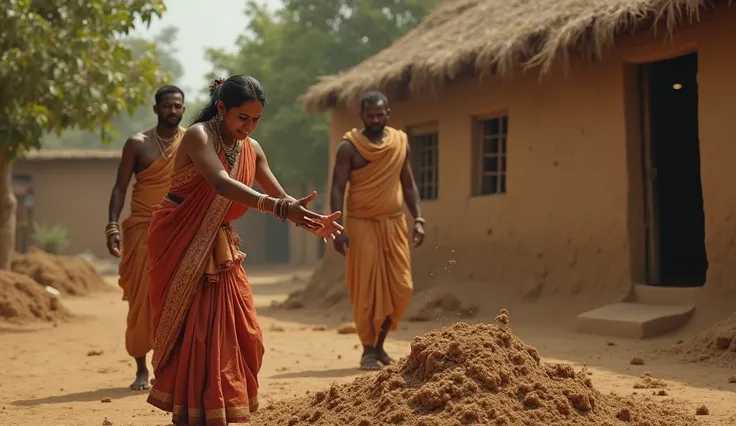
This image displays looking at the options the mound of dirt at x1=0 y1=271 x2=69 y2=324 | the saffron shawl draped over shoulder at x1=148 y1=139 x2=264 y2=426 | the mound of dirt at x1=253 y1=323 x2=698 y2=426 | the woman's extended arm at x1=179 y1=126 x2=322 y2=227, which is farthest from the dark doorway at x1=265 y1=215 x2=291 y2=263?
the woman's extended arm at x1=179 y1=126 x2=322 y2=227

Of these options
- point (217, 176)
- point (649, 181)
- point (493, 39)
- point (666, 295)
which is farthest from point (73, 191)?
point (217, 176)

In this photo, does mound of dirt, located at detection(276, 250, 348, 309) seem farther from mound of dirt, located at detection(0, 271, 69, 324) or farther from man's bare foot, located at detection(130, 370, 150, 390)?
man's bare foot, located at detection(130, 370, 150, 390)

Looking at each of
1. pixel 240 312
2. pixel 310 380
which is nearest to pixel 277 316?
pixel 310 380

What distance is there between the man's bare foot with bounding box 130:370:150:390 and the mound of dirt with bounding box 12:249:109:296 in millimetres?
9756

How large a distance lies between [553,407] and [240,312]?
1.45 metres

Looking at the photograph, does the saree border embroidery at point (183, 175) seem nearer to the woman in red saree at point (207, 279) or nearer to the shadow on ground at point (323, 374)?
the woman in red saree at point (207, 279)

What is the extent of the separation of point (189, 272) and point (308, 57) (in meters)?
21.6

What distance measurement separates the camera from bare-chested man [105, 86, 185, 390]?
21.0ft

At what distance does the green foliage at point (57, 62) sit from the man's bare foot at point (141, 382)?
4.70 m

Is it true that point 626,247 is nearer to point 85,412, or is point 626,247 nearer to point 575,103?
point 575,103

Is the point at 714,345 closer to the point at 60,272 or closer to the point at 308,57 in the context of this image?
the point at 60,272

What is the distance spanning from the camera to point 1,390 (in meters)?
6.41

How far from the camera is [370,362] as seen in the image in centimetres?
709

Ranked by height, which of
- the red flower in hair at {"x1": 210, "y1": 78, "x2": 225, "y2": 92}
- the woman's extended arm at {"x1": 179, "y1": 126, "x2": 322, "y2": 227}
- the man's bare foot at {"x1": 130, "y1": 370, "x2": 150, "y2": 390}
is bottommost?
the man's bare foot at {"x1": 130, "y1": 370, "x2": 150, "y2": 390}
